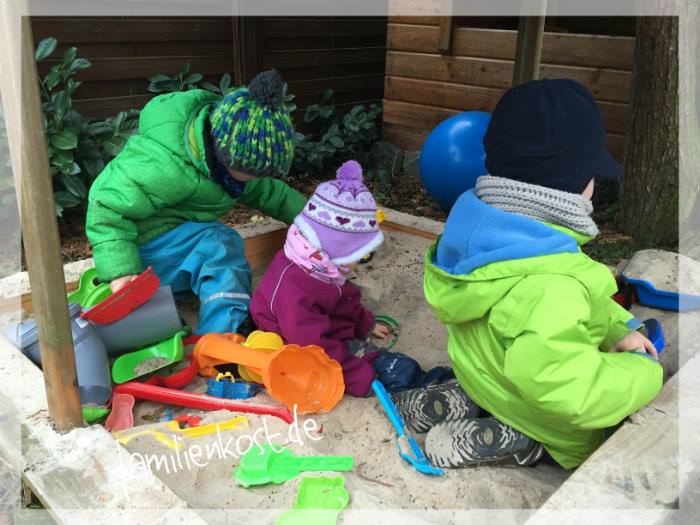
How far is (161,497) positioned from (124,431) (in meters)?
0.45

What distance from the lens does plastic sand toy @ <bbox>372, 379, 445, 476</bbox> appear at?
5.24ft

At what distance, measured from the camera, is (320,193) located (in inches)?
79.2

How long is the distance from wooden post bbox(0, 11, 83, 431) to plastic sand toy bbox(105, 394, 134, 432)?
0.25 metres

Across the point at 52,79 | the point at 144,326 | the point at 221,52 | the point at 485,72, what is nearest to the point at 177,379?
the point at 144,326

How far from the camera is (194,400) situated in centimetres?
181

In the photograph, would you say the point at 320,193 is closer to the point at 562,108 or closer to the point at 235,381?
the point at 235,381

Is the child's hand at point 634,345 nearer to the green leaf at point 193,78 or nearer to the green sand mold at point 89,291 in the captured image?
the green sand mold at point 89,291

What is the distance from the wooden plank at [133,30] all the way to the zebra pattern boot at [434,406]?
9.67 feet

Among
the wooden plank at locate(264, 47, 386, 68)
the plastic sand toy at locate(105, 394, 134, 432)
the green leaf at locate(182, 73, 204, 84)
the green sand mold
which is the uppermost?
the wooden plank at locate(264, 47, 386, 68)

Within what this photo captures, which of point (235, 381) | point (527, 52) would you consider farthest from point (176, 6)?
point (235, 381)

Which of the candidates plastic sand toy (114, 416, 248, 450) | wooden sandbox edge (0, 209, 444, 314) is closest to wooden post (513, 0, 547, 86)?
wooden sandbox edge (0, 209, 444, 314)

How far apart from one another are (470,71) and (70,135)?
8.56 feet

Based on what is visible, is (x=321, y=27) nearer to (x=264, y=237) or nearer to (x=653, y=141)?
(x=653, y=141)

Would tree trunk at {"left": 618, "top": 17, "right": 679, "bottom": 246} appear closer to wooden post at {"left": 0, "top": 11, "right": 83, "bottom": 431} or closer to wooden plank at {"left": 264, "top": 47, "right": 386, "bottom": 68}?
wooden plank at {"left": 264, "top": 47, "right": 386, "bottom": 68}
